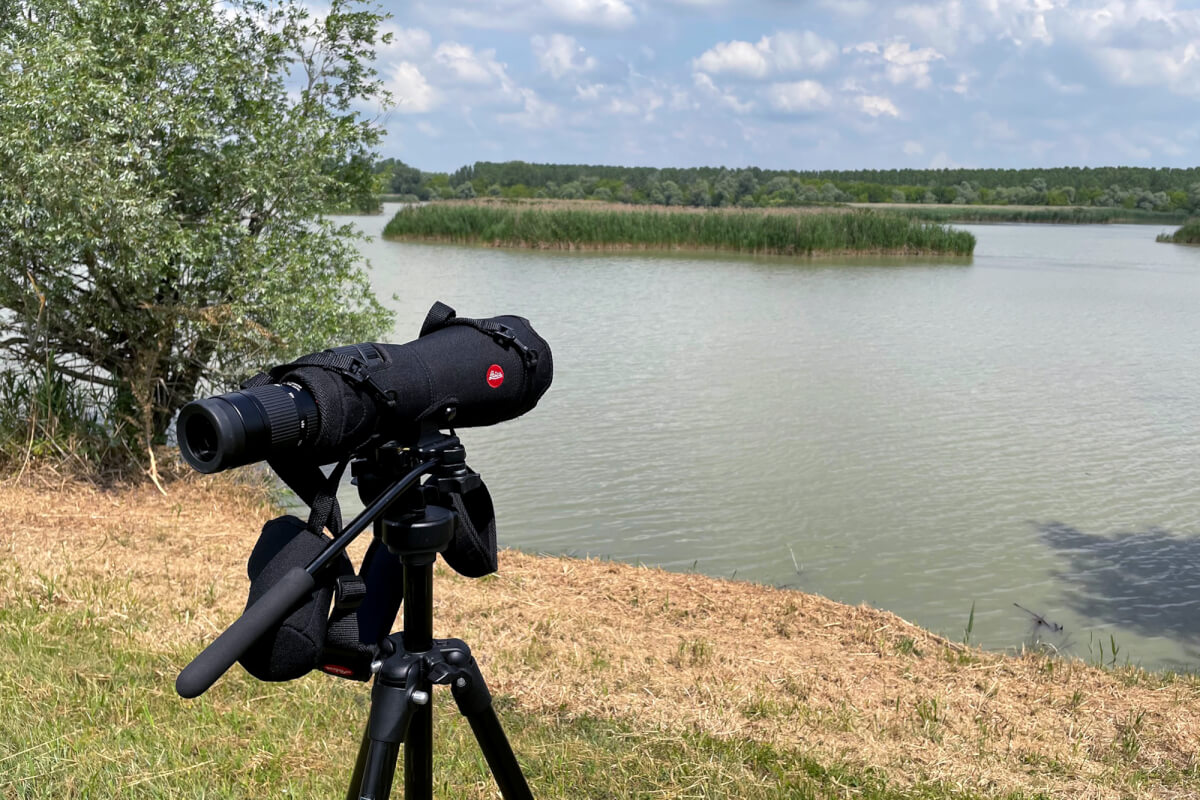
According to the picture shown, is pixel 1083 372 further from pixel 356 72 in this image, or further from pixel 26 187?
pixel 26 187

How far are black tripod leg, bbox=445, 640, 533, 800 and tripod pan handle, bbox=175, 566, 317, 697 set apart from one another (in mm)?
359

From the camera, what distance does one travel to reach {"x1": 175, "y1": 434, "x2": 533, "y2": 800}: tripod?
1601mm

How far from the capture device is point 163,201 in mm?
5809

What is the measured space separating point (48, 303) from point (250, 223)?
48.4 inches

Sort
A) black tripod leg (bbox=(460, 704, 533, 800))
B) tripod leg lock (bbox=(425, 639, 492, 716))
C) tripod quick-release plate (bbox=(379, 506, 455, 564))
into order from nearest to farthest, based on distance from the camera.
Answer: tripod quick-release plate (bbox=(379, 506, 455, 564))
tripod leg lock (bbox=(425, 639, 492, 716))
black tripod leg (bbox=(460, 704, 533, 800))

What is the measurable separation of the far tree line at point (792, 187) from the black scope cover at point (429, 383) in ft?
166

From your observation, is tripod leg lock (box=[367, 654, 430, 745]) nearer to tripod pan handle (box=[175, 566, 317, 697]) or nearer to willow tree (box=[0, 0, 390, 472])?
tripod pan handle (box=[175, 566, 317, 697])

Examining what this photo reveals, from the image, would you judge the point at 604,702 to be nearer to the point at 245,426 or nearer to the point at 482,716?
the point at 482,716

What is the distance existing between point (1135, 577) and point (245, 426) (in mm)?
5964

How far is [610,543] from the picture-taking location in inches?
262

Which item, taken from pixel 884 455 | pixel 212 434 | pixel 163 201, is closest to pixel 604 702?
pixel 212 434

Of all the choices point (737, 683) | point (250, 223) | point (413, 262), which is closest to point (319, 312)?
point (250, 223)

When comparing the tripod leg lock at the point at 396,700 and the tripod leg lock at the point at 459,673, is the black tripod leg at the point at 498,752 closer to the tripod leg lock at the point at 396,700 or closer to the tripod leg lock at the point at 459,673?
the tripod leg lock at the point at 459,673

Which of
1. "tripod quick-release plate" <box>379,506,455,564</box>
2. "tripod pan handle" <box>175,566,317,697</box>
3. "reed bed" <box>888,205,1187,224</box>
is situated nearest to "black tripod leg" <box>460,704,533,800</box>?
"tripod quick-release plate" <box>379,506,455,564</box>
